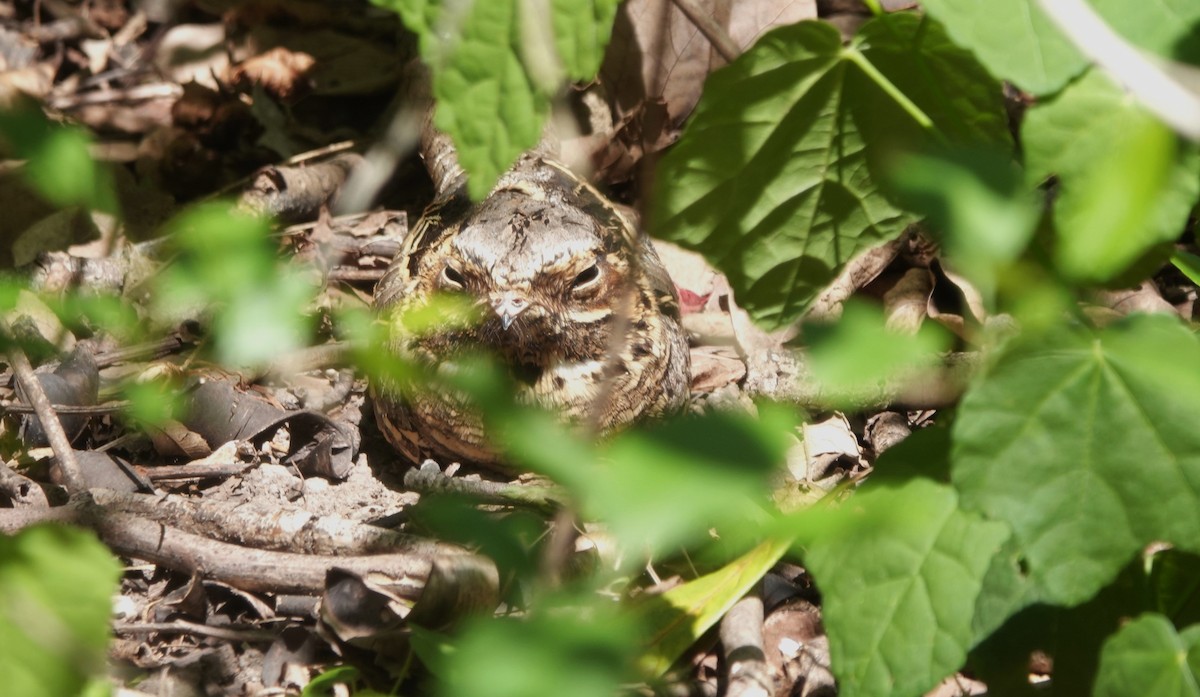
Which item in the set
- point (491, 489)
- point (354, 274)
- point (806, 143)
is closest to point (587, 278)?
point (491, 489)

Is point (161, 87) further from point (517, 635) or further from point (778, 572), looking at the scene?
point (517, 635)

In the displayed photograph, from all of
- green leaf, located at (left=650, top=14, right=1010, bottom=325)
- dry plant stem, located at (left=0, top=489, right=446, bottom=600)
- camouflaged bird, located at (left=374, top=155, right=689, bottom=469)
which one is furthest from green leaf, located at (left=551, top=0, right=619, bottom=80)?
camouflaged bird, located at (left=374, top=155, right=689, bottom=469)

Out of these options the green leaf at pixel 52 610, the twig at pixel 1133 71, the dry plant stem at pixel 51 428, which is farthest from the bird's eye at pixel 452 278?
the twig at pixel 1133 71

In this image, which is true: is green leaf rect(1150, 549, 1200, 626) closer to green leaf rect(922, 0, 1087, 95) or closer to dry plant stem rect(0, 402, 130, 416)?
green leaf rect(922, 0, 1087, 95)

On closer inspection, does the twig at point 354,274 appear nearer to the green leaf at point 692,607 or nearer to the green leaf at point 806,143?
the green leaf at point 692,607

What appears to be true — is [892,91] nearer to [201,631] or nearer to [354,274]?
[201,631]

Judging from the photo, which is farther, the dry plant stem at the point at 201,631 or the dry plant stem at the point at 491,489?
the dry plant stem at the point at 491,489

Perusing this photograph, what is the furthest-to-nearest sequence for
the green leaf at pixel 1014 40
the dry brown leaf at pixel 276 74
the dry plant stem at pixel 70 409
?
the dry brown leaf at pixel 276 74 → the dry plant stem at pixel 70 409 → the green leaf at pixel 1014 40
